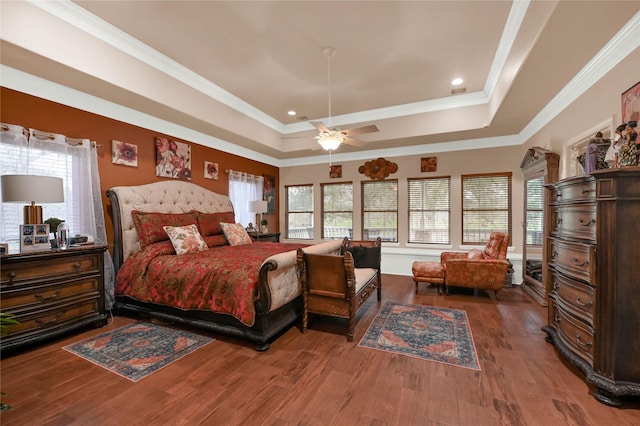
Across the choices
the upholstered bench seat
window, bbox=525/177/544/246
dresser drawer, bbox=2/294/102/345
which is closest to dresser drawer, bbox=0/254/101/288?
dresser drawer, bbox=2/294/102/345

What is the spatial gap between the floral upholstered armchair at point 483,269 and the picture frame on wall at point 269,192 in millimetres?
4234

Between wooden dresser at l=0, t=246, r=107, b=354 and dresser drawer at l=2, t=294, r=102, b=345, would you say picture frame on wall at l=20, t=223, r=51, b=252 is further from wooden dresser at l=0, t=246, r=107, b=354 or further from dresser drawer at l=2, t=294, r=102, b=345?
dresser drawer at l=2, t=294, r=102, b=345

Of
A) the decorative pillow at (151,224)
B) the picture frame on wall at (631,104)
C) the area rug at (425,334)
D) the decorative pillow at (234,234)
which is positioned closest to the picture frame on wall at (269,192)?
the decorative pillow at (234,234)

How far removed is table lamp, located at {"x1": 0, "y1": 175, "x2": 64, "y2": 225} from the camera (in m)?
2.46

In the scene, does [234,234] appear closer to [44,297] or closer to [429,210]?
[44,297]

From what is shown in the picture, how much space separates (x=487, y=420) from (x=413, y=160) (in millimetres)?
4931

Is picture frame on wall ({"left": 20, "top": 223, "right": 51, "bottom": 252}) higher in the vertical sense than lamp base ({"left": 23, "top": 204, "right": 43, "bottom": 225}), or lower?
lower

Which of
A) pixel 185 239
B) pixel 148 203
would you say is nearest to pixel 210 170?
Result: pixel 148 203

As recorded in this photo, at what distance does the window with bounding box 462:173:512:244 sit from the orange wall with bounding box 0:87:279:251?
5.09 metres

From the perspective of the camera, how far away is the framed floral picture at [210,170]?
508 cm

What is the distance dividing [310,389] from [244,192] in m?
4.60

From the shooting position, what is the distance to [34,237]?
262 centimetres

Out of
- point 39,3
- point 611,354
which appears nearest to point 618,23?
point 611,354

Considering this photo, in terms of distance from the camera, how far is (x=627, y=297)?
1810 mm
